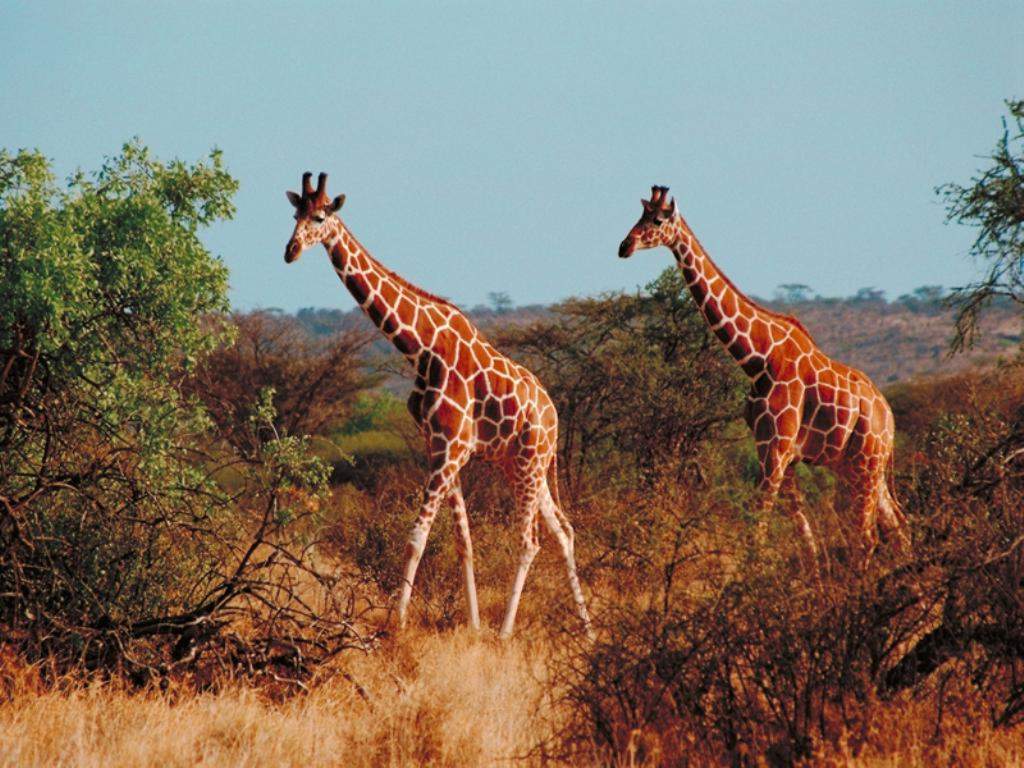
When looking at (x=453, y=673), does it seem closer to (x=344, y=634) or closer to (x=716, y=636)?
(x=344, y=634)

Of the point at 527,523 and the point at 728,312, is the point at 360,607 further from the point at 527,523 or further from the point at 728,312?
the point at 728,312

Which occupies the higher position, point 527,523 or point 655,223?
point 655,223

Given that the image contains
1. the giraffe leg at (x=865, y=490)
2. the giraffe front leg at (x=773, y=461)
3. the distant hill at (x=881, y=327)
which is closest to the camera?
the giraffe front leg at (x=773, y=461)

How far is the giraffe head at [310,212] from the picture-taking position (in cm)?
911

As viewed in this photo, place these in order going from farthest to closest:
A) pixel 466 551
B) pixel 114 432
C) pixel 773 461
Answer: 1. pixel 773 461
2. pixel 466 551
3. pixel 114 432

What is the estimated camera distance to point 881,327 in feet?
240

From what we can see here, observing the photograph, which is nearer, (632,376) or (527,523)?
(527,523)

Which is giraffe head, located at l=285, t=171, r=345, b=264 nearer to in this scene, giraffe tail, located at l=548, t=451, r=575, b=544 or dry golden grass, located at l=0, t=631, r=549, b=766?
giraffe tail, located at l=548, t=451, r=575, b=544

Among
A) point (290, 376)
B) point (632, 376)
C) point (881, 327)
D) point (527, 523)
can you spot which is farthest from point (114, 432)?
point (881, 327)

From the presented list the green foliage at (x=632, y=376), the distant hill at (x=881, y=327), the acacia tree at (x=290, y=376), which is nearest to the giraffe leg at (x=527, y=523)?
the green foliage at (x=632, y=376)

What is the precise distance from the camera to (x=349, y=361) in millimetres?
23219

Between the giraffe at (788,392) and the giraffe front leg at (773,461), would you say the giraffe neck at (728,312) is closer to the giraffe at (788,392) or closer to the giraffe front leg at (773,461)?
the giraffe at (788,392)

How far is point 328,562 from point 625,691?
6.79 meters

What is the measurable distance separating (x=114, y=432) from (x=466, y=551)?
10.3ft
